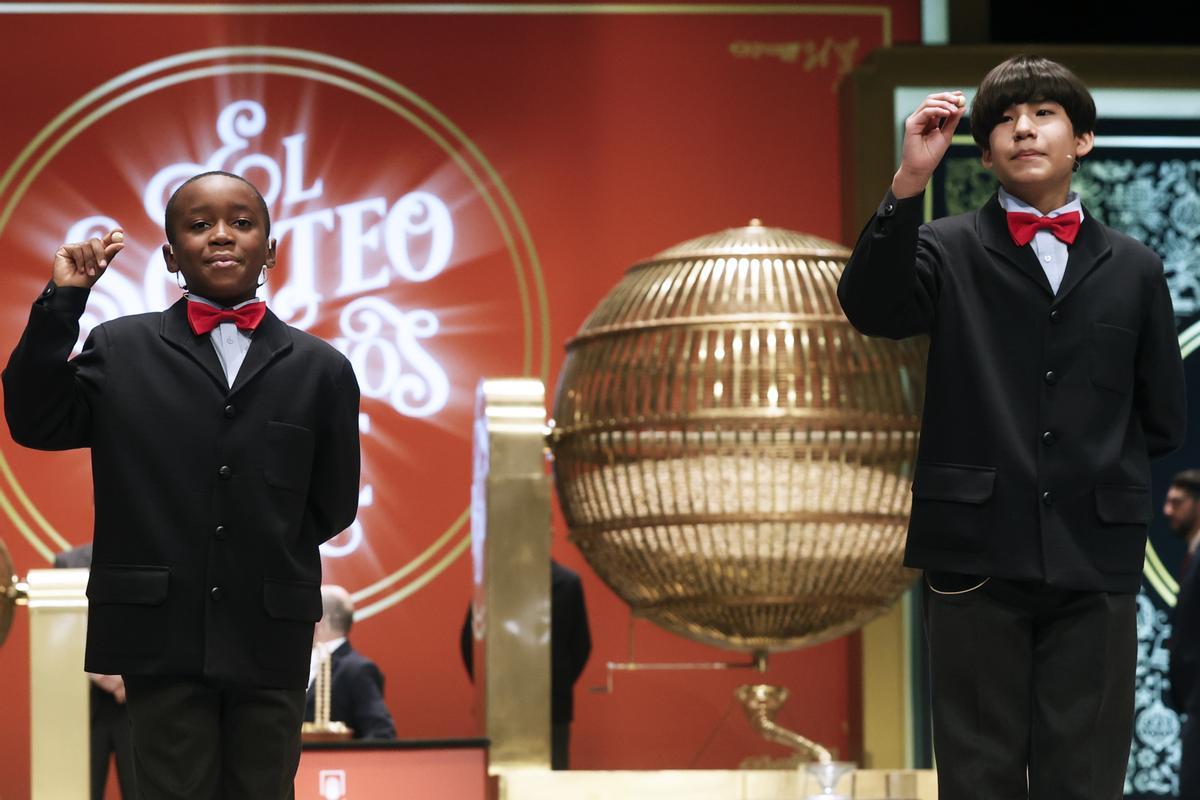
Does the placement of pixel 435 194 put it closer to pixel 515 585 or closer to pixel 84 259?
pixel 515 585

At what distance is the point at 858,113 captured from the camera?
704 centimetres

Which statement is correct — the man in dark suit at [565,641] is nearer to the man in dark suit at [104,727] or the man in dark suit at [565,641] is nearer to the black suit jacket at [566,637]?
the black suit jacket at [566,637]

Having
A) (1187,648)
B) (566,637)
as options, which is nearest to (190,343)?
(566,637)

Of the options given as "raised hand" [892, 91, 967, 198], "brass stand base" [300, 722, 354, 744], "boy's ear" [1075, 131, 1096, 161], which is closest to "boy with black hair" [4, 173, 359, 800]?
"raised hand" [892, 91, 967, 198]

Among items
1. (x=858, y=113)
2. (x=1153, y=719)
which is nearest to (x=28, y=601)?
(x=858, y=113)

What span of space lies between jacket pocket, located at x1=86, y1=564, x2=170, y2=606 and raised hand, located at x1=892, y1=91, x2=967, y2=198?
44.1 inches

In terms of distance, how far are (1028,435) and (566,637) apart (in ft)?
13.5

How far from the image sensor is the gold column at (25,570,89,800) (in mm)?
3957

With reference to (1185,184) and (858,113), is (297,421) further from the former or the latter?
(1185,184)

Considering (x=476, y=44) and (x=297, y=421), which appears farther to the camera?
(x=476, y=44)

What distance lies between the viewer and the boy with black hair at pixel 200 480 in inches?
97.0

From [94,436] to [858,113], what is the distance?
4.92 metres

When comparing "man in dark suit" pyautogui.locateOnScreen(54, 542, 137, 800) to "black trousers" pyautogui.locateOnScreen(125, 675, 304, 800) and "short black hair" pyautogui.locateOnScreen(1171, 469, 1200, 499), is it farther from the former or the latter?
"short black hair" pyautogui.locateOnScreen(1171, 469, 1200, 499)

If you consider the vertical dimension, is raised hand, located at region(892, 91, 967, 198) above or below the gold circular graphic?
below
